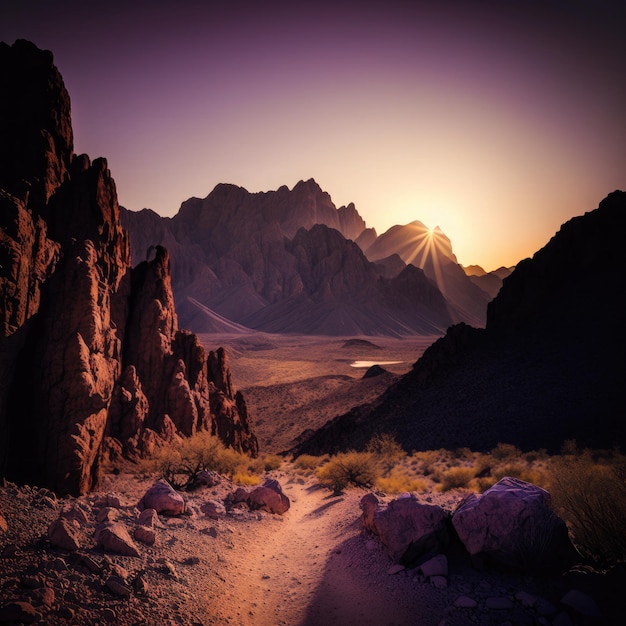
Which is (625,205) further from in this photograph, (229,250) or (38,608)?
(229,250)

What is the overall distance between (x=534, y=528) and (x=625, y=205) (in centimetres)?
3505

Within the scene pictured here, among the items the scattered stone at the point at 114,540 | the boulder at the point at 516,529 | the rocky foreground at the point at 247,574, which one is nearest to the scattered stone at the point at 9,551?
the rocky foreground at the point at 247,574

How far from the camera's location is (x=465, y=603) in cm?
641

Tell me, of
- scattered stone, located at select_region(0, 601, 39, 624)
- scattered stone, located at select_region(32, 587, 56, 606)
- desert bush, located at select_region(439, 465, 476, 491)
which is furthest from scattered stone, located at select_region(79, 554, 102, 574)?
desert bush, located at select_region(439, 465, 476, 491)

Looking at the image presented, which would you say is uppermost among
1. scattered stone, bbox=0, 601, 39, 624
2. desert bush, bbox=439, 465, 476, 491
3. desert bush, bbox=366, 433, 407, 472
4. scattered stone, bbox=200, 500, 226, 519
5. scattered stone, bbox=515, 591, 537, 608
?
scattered stone, bbox=0, 601, 39, 624

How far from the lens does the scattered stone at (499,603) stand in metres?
6.12

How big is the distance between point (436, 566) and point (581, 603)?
246cm

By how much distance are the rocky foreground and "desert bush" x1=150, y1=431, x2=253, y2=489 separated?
169 inches

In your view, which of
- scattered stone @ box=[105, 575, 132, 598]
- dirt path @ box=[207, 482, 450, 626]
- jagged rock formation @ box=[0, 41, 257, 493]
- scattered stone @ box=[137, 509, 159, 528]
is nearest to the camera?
scattered stone @ box=[105, 575, 132, 598]

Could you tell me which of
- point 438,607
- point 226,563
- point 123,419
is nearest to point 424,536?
point 438,607

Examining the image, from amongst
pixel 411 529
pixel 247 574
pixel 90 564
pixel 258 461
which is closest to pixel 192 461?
pixel 258 461

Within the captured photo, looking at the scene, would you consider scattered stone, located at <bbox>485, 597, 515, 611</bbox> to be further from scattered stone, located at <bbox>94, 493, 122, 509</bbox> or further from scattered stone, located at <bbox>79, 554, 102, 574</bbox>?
scattered stone, located at <bbox>94, 493, 122, 509</bbox>

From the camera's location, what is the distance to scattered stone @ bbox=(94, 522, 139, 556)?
22.9ft

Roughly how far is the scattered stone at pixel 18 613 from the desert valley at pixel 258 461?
2 cm
